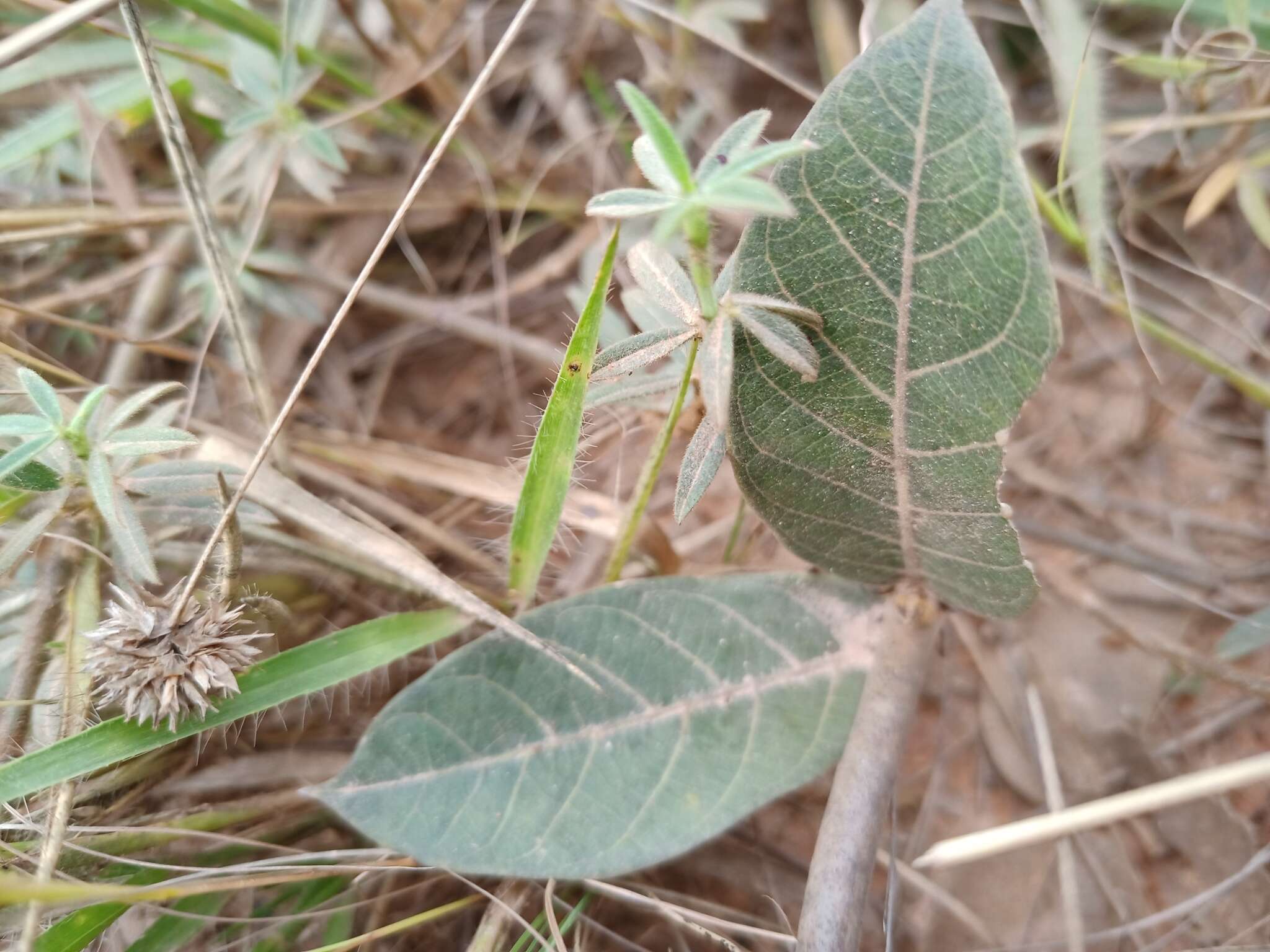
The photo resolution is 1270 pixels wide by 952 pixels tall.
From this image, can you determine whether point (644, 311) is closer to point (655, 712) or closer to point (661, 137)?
point (661, 137)

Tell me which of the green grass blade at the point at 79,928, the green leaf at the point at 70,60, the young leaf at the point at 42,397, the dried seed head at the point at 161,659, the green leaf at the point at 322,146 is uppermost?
the green leaf at the point at 70,60

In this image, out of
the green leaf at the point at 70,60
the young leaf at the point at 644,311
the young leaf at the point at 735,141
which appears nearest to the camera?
the young leaf at the point at 735,141

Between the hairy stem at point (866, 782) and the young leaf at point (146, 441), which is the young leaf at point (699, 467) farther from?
the young leaf at point (146, 441)

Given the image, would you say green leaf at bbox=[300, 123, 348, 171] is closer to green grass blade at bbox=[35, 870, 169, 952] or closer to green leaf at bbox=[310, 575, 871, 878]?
green leaf at bbox=[310, 575, 871, 878]

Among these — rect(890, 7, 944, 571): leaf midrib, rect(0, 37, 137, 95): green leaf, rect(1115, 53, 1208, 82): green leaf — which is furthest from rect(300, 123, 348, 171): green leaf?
rect(1115, 53, 1208, 82): green leaf

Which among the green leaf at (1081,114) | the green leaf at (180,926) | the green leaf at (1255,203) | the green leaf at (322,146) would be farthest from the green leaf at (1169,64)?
the green leaf at (180,926)

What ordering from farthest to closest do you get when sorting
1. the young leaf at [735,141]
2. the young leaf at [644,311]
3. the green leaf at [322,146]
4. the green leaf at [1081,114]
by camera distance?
1. the green leaf at [322,146]
2. the green leaf at [1081,114]
3. the young leaf at [644,311]
4. the young leaf at [735,141]
